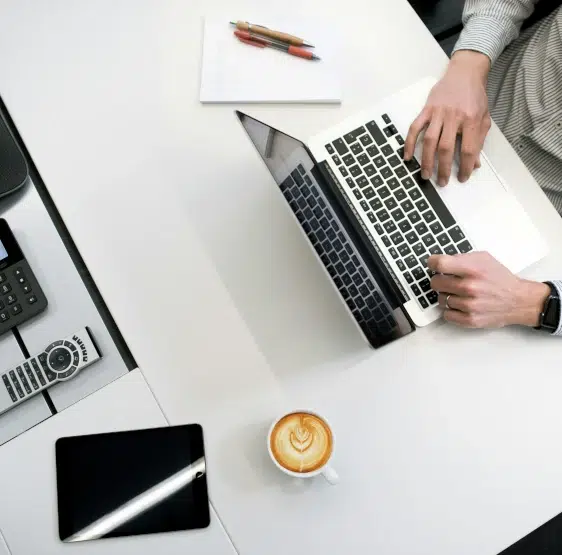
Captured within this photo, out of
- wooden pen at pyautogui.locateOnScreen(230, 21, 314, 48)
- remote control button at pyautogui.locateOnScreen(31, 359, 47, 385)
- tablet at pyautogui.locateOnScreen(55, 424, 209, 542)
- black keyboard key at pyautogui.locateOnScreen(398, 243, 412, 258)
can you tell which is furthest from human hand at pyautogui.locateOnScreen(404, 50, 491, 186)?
remote control button at pyautogui.locateOnScreen(31, 359, 47, 385)

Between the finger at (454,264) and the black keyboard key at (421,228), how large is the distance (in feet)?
0.17

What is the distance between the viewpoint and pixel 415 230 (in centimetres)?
75

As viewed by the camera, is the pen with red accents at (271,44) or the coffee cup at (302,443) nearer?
the coffee cup at (302,443)

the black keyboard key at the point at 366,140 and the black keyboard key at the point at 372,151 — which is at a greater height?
the black keyboard key at the point at 366,140

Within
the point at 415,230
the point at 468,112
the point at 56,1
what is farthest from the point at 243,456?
the point at 56,1

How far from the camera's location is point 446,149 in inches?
29.9

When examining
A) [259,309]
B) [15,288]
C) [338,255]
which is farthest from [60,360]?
[338,255]

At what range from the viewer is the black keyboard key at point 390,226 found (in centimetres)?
75

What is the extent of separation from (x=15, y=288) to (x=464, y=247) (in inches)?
24.9

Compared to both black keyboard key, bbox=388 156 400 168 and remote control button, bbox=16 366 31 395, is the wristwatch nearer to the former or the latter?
black keyboard key, bbox=388 156 400 168

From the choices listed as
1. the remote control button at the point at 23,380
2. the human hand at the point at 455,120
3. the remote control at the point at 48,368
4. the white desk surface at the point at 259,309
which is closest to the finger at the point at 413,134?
the human hand at the point at 455,120

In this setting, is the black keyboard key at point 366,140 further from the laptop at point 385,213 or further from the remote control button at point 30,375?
the remote control button at point 30,375

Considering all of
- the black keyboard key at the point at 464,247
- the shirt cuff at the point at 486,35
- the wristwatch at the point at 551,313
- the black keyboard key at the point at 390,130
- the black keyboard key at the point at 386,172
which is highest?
the shirt cuff at the point at 486,35

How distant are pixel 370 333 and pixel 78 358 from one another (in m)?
0.41
